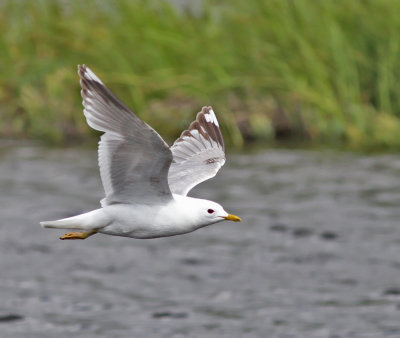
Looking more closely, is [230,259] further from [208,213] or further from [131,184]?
[131,184]

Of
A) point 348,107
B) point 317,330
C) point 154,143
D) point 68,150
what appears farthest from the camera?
point 68,150

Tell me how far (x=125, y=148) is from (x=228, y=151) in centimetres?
1339

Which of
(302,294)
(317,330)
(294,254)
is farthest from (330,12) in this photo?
(317,330)

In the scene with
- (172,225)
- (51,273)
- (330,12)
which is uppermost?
(330,12)

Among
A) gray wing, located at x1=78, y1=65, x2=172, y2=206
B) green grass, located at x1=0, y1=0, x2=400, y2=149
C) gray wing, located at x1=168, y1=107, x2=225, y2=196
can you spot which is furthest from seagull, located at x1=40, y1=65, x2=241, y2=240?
green grass, located at x1=0, y1=0, x2=400, y2=149

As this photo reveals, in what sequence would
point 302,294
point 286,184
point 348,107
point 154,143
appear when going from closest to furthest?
point 154,143, point 302,294, point 348,107, point 286,184

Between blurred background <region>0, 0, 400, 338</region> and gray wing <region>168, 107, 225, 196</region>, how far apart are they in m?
5.90

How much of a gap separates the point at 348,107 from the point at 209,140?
9.92 m

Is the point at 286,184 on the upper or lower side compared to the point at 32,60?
lower

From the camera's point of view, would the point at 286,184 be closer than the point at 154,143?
No

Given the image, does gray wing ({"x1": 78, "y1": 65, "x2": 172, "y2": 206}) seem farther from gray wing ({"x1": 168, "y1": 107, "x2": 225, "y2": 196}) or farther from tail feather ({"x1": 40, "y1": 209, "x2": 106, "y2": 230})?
gray wing ({"x1": 168, "y1": 107, "x2": 225, "y2": 196})

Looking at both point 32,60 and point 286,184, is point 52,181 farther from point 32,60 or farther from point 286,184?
point 286,184

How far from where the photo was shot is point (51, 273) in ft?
52.6

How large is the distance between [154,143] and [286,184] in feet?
42.4
